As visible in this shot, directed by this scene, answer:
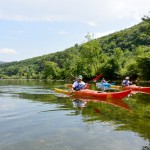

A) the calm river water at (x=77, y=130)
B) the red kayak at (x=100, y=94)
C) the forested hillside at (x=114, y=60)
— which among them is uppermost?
the forested hillside at (x=114, y=60)

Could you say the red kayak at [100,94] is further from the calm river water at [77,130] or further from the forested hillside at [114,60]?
the forested hillside at [114,60]

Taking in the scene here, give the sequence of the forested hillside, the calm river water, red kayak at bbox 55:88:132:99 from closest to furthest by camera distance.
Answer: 1. the calm river water
2. red kayak at bbox 55:88:132:99
3. the forested hillside

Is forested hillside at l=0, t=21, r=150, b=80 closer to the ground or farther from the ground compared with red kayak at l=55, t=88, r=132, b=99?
farther from the ground

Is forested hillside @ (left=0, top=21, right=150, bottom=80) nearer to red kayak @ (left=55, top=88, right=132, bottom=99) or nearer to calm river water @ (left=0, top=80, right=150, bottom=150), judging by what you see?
red kayak @ (left=55, top=88, right=132, bottom=99)

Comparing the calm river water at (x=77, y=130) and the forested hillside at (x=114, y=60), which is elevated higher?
the forested hillside at (x=114, y=60)

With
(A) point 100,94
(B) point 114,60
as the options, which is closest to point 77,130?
(A) point 100,94

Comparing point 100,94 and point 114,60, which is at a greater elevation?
point 114,60

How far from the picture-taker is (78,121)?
1305 cm

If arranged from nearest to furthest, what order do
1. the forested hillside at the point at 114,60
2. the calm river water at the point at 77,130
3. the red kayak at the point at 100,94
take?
the calm river water at the point at 77,130 < the red kayak at the point at 100,94 < the forested hillside at the point at 114,60

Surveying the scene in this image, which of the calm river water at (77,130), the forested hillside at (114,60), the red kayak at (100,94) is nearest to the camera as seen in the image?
the calm river water at (77,130)

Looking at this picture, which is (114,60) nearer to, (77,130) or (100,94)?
(100,94)

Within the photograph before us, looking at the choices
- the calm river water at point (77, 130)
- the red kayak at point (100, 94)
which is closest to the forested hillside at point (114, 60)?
the red kayak at point (100, 94)

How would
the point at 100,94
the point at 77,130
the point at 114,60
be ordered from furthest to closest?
1. the point at 114,60
2. the point at 100,94
3. the point at 77,130

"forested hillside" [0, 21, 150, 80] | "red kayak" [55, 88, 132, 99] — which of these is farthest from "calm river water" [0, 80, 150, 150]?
"forested hillside" [0, 21, 150, 80]
